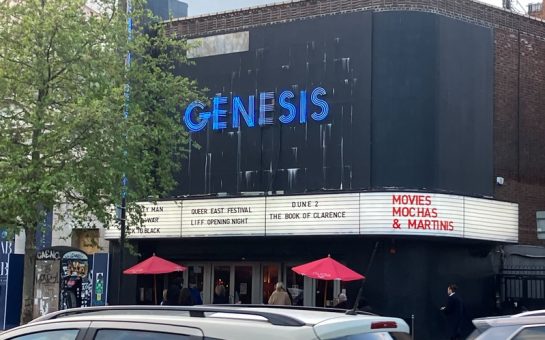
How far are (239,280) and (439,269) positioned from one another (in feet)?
18.1

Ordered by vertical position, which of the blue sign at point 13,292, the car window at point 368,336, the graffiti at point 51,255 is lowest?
the blue sign at point 13,292

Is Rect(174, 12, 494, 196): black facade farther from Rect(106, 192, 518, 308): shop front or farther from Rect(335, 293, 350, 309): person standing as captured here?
Rect(335, 293, 350, 309): person standing

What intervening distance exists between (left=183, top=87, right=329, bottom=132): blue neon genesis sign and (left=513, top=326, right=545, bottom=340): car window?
1474cm

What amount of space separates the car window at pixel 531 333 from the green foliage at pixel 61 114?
1019cm

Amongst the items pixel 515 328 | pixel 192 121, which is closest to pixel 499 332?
pixel 515 328

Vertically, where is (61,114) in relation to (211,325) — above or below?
above

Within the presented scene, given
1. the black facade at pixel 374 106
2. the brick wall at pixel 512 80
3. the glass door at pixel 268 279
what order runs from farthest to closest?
1. the glass door at pixel 268 279
2. the brick wall at pixel 512 80
3. the black facade at pixel 374 106

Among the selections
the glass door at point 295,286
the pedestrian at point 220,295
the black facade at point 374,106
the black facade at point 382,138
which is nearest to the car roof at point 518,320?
the black facade at point 382,138

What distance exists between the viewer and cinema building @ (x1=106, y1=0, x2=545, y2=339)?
19.8 m

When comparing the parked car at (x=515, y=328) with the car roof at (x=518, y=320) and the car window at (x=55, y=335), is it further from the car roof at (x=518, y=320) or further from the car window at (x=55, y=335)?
the car window at (x=55, y=335)

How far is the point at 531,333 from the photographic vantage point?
6.13 meters

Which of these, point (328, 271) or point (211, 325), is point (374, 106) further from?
point (211, 325)

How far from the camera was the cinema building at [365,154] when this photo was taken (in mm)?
19828

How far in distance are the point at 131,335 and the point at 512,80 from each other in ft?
61.5
